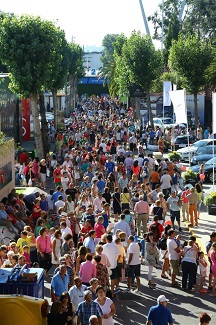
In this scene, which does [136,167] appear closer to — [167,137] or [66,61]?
[167,137]

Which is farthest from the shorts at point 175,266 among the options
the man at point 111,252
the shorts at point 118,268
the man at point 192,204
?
the man at point 192,204

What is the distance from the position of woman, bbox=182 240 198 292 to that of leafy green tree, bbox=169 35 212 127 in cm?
3347

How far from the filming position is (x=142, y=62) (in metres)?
54.2

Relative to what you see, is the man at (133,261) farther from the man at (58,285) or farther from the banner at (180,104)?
the banner at (180,104)

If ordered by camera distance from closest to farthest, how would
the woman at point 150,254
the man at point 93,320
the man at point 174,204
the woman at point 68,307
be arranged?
the man at point 93,320 < the woman at point 68,307 < the woman at point 150,254 < the man at point 174,204

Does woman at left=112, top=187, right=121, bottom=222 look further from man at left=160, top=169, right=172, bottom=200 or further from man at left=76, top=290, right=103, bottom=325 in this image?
man at left=76, top=290, right=103, bottom=325

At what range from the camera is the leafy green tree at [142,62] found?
54.0 meters

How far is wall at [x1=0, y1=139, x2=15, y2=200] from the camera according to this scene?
2312cm

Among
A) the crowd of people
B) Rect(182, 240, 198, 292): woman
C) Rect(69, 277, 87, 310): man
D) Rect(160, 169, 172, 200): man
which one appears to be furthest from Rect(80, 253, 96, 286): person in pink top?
Rect(160, 169, 172, 200): man

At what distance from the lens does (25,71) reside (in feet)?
110

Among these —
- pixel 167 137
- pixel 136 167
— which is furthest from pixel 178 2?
pixel 136 167

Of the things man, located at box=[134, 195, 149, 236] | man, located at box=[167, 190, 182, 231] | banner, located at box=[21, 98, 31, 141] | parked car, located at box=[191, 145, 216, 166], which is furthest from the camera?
banner, located at box=[21, 98, 31, 141]

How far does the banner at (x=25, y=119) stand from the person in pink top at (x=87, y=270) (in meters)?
31.5

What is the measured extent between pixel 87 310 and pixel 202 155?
76.8ft
